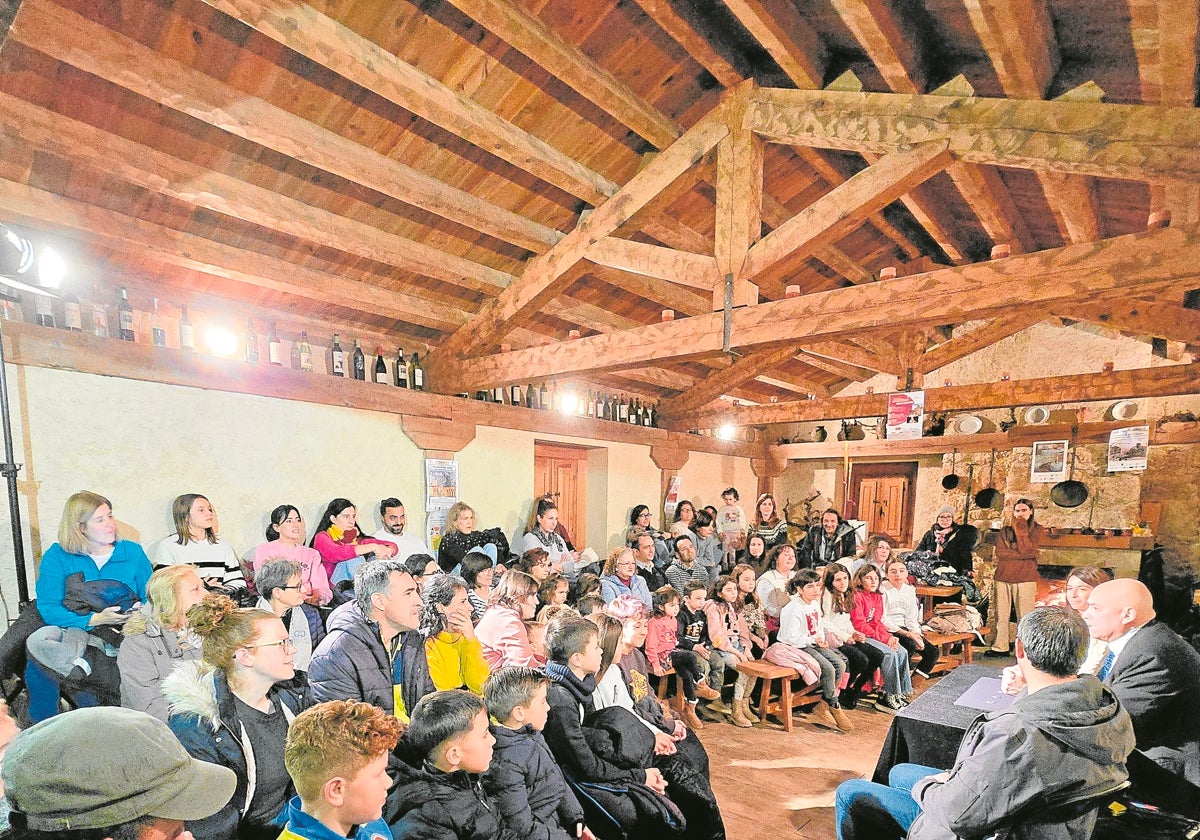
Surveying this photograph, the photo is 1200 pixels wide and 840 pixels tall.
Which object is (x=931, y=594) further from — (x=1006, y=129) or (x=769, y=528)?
(x=1006, y=129)

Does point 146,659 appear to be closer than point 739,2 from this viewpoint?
Yes

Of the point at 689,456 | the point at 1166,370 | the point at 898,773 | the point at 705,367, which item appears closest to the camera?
the point at 898,773

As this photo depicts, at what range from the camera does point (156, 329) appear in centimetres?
378

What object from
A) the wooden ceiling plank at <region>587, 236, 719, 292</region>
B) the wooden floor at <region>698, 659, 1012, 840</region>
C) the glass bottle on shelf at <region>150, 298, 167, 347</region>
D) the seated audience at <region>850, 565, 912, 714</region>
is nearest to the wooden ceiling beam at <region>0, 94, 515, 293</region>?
the glass bottle on shelf at <region>150, 298, 167, 347</region>

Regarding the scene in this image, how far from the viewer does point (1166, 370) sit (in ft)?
16.9

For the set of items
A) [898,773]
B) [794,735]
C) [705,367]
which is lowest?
[794,735]

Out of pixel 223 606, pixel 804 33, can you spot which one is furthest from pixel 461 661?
pixel 804 33

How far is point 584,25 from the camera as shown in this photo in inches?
118

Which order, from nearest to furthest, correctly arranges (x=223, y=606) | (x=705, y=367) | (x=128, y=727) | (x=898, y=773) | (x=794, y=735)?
1. (x=128, y=727)
2. (x=223, y=606)
3. (x=898, y=773)
4. (x=794, y=735)
5. (x=705, y=367)

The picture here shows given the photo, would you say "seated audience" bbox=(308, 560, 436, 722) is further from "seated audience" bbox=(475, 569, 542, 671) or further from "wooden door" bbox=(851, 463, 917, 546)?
"wooden door" bbox=(851, 463, 917, 546)

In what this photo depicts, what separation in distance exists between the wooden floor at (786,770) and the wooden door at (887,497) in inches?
215

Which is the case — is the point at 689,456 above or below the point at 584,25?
below

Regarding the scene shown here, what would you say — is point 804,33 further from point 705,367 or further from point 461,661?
point 705,367

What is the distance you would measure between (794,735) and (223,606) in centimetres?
356
